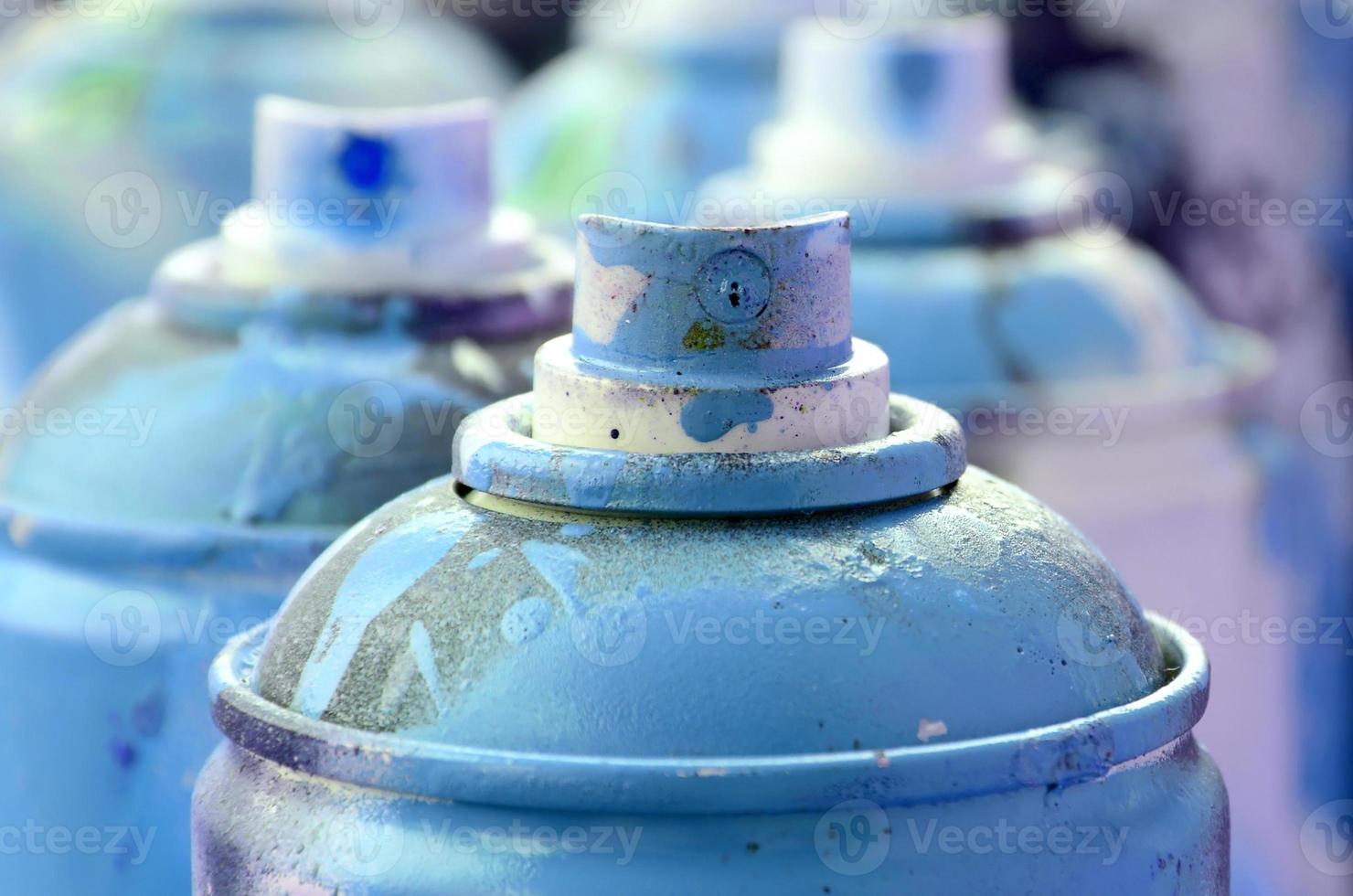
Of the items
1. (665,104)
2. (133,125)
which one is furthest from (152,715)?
(665,104)

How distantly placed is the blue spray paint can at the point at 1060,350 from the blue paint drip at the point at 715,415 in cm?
164

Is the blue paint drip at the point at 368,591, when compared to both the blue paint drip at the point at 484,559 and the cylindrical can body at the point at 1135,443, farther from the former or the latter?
the cylindrical can body at the point at 1135,443

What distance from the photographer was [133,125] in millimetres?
4738

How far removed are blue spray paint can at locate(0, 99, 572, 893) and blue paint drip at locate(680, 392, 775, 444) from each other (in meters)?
0.92

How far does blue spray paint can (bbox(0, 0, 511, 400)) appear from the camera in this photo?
464 cm

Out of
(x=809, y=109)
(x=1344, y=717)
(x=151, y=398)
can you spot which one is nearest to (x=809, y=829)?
(x=151, y=398)

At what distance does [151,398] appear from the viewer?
247 cm

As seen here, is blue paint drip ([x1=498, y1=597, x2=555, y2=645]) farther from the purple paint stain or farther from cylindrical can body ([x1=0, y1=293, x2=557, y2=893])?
the purple paint stain

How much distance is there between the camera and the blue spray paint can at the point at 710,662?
134cm

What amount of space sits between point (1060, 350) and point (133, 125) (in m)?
2.33

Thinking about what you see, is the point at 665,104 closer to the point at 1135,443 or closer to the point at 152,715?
the point at 1135,443

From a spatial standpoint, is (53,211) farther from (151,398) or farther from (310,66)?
(151,398)

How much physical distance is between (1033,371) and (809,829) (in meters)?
2.04

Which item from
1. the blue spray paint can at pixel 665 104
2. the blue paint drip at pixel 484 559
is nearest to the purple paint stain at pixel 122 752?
the blue paint drip at pixel 484 559
